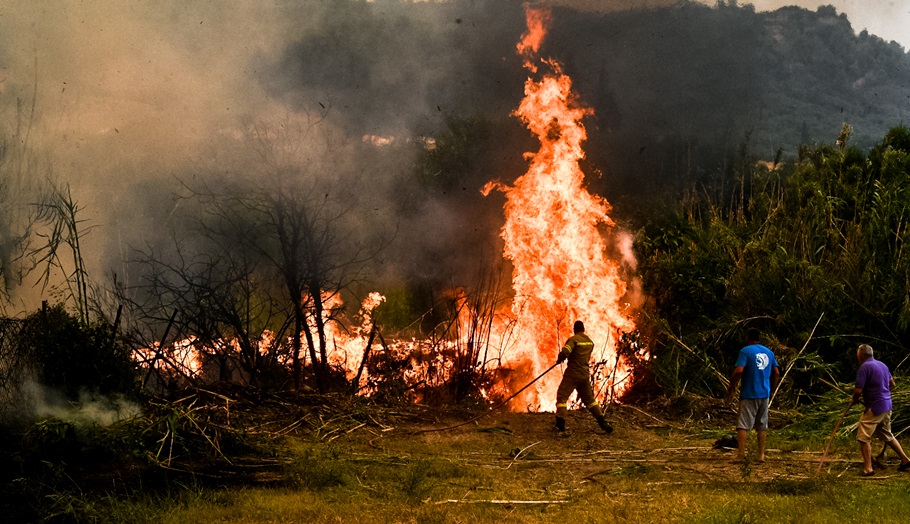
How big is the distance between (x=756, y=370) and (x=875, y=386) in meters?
1.35

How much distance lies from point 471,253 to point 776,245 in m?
6.53

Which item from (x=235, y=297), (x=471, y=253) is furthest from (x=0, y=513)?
(x=471, y=253)

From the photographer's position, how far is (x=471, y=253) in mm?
17922

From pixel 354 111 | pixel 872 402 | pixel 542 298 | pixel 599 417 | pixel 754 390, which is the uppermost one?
pixel 354 111

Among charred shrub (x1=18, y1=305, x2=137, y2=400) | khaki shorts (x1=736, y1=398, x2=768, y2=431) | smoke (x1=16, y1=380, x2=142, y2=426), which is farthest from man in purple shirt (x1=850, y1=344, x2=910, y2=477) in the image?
charred shrub (x1=18, y1=305, x2=137, y2=400)

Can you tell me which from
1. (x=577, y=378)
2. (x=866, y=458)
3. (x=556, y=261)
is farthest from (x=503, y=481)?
(x=556, y=261)

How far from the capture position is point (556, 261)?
15922 mm

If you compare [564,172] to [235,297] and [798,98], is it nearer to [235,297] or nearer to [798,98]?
[235,297]

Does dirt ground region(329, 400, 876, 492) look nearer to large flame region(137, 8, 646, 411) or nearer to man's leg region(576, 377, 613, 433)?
man's leg region(576, 377, 613, 433)

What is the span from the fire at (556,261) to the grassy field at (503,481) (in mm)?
3420

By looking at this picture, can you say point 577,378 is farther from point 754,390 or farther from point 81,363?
point 81,363

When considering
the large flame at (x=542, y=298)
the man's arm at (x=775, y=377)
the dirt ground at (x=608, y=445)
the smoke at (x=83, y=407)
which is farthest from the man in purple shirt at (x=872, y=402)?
the smoke at (x=83, y=407)

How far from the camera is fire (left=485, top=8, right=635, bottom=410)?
1568 centimetres

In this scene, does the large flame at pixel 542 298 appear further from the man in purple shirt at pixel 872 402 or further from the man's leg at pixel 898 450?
the man's leg at pixel 898 450
